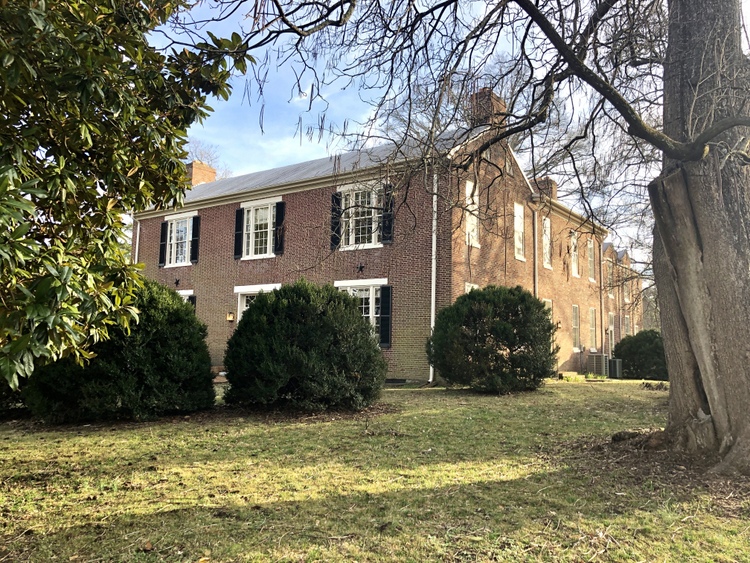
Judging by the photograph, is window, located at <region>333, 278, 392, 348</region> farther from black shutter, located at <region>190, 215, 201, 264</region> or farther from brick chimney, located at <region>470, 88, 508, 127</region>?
brick chimney, located at <region>470, 88, 508, 127</region>

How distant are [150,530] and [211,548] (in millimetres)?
619

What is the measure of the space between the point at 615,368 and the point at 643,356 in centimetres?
108

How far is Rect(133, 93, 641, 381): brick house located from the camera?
48.0ft

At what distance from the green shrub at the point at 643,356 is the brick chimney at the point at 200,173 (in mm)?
20183

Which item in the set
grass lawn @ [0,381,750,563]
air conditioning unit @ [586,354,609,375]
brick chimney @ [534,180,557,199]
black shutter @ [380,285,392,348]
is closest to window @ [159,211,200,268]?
black shutter @ [380,285,392,348]

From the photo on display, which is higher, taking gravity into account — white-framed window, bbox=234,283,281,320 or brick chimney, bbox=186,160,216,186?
brick chimney, bbox=186,160,216,186

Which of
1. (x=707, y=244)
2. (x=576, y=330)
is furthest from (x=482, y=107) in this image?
(x=576, y=330)

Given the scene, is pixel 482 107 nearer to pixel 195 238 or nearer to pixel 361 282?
pixel 361 282

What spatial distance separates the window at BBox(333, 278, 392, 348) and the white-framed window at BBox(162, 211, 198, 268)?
7.72 m

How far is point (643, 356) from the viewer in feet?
64.7

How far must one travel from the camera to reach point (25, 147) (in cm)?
332

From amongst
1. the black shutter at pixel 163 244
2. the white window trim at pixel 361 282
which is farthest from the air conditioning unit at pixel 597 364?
the black shutter at pixel 163 244

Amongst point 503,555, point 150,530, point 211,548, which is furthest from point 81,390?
point 503,555

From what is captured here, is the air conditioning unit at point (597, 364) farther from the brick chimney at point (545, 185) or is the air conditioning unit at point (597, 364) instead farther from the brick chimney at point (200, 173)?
the brick chimney at point (200, 173)
